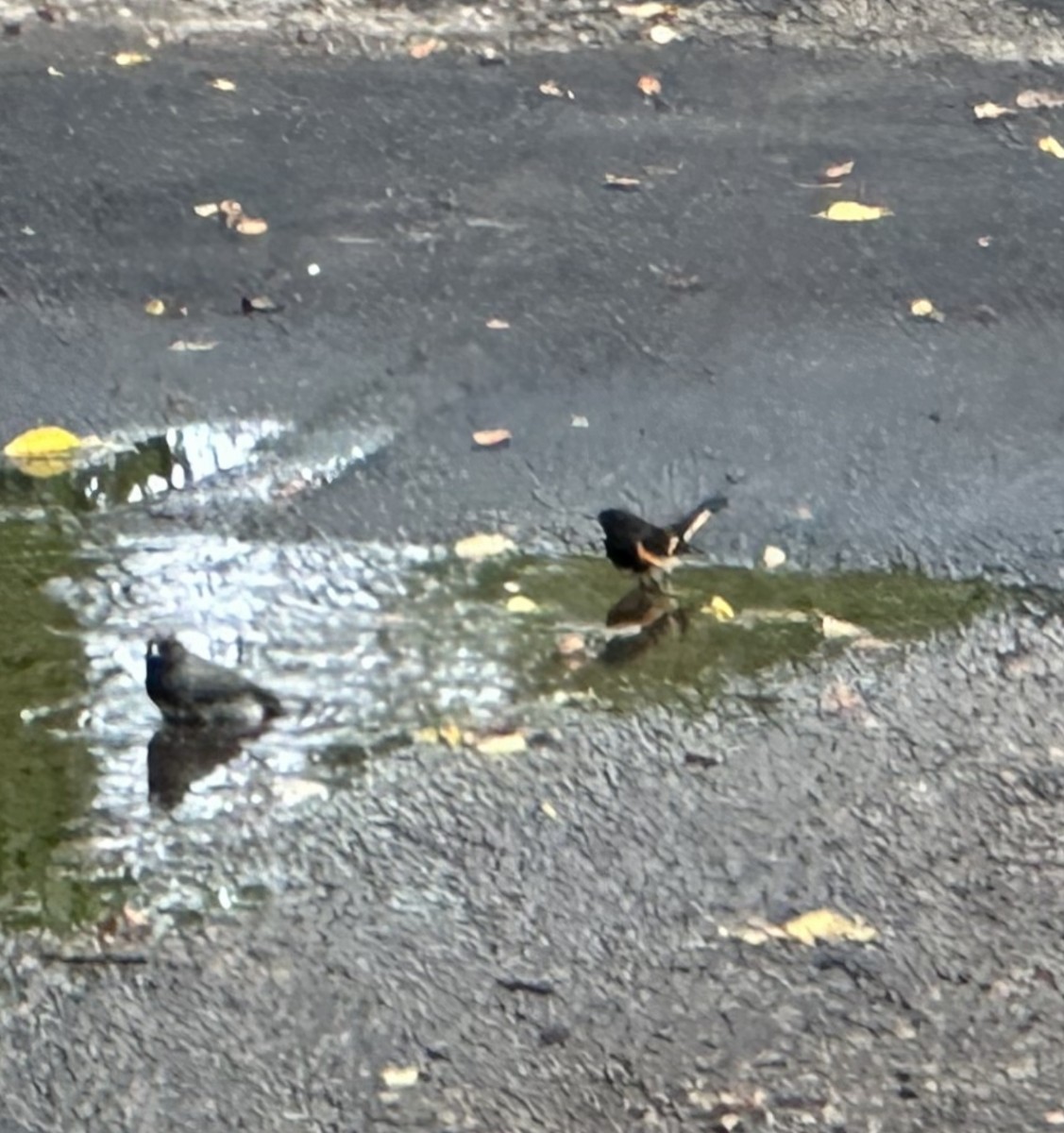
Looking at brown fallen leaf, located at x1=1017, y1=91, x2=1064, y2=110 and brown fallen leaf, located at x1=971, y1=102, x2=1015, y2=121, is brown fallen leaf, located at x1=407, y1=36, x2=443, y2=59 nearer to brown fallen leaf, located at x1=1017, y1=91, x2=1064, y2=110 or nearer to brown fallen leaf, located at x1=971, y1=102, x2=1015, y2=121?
brown fallen leaf, located at x1=971, y1=102, x2=1015, y2=121

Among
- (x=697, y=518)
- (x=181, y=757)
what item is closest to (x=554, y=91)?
(x=697, y=518)

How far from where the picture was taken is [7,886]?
9.95 feet

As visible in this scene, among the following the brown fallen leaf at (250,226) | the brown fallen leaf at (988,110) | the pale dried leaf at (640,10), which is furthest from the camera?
the pale dried leaf at (640,10)

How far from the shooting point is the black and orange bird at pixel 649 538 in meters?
3.66

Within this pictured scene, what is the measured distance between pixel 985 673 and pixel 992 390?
0.94 metres

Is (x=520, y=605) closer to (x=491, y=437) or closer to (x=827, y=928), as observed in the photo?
(x=491, y=437)

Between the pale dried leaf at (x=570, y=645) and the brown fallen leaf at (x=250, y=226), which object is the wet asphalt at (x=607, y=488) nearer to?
the brown fallen leaf at (x=250, y=226)

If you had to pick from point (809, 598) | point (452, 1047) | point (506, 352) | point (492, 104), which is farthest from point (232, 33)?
point (452, 1047)

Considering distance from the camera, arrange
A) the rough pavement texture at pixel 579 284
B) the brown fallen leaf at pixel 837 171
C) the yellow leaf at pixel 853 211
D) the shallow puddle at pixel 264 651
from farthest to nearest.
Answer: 1. the brown fallen leaf at pixel 837 171
2. the yellow leaf at pixel 853 211
3. the rough pavement texture at pixel 579 284
4. the shallow puddle at pixel 264 651

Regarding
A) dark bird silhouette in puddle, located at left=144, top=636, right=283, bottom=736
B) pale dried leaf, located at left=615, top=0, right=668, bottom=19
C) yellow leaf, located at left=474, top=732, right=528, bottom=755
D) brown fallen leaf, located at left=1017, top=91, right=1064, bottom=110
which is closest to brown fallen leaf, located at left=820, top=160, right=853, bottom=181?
brown fallen leaf, located at left=1017, top=91, right=1064, bottom=110

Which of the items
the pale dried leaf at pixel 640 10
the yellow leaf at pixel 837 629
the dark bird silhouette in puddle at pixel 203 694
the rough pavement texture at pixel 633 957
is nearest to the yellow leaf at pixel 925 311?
the yellow leaf at pixel 837 629

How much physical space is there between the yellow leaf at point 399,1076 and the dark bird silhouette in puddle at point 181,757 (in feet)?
2.35

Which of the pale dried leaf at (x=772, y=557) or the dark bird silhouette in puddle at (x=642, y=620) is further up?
the pale dried leaf at (x=772, y=557)

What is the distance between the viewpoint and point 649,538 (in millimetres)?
3715
